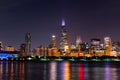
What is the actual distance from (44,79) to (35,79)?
6.40 ft

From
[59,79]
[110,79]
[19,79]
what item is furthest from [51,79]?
[110,79]

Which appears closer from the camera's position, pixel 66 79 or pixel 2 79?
pixel 2 79

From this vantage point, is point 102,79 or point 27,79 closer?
point 27,79

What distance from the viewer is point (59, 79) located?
71250mm

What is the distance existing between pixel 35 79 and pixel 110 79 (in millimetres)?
13970

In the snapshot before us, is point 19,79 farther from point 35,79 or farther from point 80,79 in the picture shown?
point 80,79

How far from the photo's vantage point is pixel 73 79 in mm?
72062

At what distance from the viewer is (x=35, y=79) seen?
226 ft

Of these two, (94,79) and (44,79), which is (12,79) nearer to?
(44,79)

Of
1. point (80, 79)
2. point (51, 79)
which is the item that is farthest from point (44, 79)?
point (80, 79)

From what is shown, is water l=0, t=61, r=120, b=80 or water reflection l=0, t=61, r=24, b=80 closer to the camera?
water reflection l=0, t=61, r=24, b=80

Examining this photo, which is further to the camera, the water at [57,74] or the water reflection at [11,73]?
the water at [57,74]

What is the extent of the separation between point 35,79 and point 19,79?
2723mm

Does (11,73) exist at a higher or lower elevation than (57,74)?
higher
